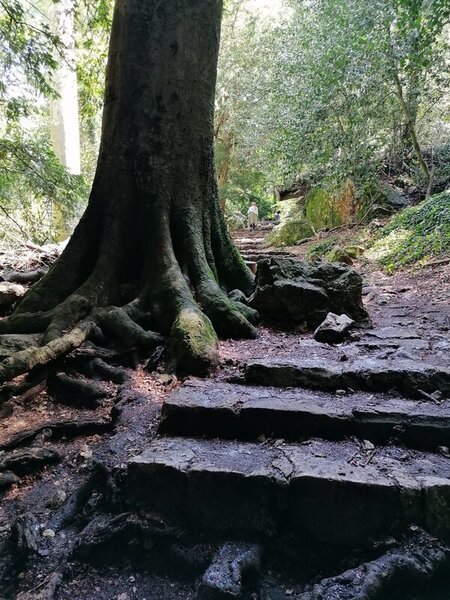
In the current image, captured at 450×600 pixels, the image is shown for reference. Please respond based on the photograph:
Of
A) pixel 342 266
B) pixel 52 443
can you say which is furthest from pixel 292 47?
pixel 52 443

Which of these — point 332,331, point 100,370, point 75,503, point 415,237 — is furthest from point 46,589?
point 415,237

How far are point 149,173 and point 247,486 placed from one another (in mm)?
3254

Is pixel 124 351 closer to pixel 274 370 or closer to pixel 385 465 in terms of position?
pixel 274 370

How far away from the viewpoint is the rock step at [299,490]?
1.94 metres

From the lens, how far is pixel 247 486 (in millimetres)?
2084

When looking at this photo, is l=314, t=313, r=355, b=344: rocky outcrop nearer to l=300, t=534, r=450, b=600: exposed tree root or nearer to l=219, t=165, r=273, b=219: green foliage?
l=300, t=534, r=450, b=600: exposed tree root

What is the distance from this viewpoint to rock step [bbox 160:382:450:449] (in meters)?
2.38

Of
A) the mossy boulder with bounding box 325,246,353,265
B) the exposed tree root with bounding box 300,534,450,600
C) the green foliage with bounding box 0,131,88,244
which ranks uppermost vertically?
the green foliage with bounding box 0,131,88,244

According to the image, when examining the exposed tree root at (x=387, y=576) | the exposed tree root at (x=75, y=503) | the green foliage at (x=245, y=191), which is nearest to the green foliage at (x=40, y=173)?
the exposed tree root at (x=75, y=503)

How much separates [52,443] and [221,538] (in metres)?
1.27

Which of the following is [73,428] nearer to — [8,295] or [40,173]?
[8,295]

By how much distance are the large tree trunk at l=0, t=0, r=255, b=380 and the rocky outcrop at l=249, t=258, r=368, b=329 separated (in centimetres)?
28

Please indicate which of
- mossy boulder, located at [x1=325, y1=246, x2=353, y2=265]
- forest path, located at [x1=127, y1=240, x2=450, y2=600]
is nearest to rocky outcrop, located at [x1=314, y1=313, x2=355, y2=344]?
forest path, located at [x1=127, y1=240, x2=450, y2=600]

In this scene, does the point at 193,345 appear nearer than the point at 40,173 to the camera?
Yes
